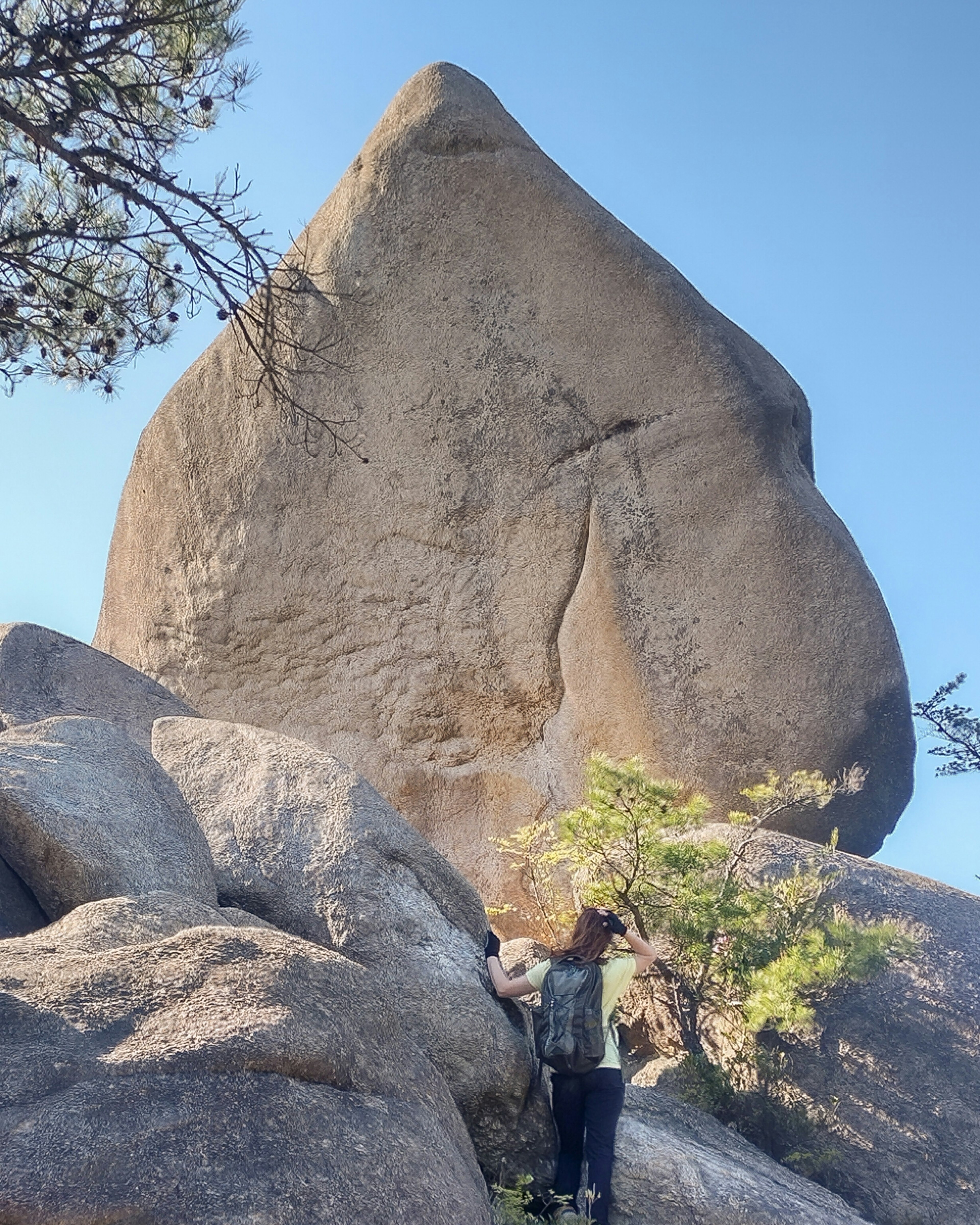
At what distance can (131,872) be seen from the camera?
4.95 meters

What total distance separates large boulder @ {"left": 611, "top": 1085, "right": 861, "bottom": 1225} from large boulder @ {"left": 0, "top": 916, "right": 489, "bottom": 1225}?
107 cm

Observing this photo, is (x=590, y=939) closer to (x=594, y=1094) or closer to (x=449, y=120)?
(x=594, y=1094)

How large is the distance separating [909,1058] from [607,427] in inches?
183

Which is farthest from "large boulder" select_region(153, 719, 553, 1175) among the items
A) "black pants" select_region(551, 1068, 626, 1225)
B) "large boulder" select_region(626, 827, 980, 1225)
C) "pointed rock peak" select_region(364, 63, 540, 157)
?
"pointed rock peak" select_region(364, 63, 540, 157)

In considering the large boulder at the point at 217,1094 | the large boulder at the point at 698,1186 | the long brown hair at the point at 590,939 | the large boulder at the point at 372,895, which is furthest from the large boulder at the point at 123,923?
the large boulder at the point at 698,1186

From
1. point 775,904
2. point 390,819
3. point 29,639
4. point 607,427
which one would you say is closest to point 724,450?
point 607,427

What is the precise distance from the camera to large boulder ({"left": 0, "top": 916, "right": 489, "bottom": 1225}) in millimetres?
2752

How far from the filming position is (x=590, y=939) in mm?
4637

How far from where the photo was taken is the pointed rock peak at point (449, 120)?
354 inches

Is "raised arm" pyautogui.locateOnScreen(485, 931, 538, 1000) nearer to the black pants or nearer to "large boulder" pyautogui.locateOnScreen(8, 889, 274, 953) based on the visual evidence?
the black pants

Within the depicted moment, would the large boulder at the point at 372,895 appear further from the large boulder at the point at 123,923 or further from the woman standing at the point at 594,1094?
the large boulder at the point at 123,923

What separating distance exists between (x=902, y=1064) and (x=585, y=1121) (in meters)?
2.10

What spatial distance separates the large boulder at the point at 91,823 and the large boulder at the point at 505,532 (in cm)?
348

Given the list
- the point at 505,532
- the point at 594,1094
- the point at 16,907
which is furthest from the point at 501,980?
the point at 505,532
